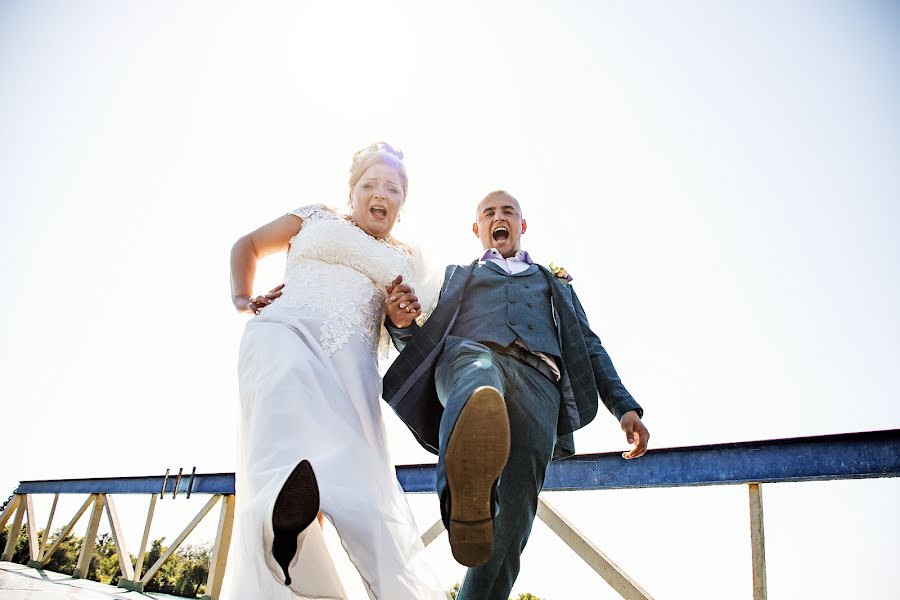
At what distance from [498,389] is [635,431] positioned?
3.03 ft

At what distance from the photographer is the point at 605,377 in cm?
222

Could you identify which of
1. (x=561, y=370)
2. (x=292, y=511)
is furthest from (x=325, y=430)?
(x=561, y=370)

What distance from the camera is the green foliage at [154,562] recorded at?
16.8ft

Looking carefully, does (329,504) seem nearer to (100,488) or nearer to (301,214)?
(301,214)

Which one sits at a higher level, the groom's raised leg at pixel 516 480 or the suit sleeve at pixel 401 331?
the suit sleeve at pixel 401 331

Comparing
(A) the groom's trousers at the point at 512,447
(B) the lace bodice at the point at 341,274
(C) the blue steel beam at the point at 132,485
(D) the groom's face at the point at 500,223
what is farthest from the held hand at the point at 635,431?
(C) the blue steel beam at the point at 132,485

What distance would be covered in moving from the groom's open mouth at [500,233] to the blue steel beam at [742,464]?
1.16 metres

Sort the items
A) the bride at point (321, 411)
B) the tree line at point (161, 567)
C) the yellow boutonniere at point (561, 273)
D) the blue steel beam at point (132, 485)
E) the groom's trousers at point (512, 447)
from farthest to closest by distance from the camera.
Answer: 1. the tree line at point (161, 567)
2. the blue steel beam at point (132, 485)
3. the yellow boutonniere at point (561, 273)
4. the groom's trousers at point (512, 447)
5. the bride at point (321, 411)

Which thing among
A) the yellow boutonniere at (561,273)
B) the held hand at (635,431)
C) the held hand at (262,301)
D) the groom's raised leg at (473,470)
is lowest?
the groom's raised leg at (473,470)

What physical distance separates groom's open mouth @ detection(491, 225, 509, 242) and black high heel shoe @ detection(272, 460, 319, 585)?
155 cm

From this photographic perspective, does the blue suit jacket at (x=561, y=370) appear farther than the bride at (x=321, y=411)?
Yes

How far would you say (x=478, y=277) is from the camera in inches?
87.1

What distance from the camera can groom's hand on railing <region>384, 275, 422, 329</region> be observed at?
208 centimetres

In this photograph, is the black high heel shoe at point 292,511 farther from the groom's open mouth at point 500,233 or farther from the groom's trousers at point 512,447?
the groom's open mouth at point 500,233
